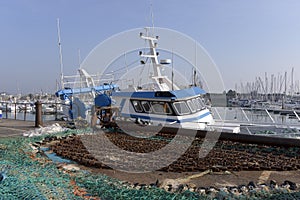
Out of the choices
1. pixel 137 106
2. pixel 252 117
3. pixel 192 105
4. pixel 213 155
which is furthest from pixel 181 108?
pixel 213 155

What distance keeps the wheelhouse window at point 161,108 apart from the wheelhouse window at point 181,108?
0.30m

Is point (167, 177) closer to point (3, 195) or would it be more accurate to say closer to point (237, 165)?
point (237, 165)

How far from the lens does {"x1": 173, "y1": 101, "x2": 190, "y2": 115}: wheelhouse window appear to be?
11.3m

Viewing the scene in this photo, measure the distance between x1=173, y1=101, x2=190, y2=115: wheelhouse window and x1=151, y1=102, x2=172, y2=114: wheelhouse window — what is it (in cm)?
30

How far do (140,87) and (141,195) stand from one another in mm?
9955

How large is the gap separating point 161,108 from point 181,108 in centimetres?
84

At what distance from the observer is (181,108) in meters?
11.4

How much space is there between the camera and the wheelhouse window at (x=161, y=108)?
11409 mm

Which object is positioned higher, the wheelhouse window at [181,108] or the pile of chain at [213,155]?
the wheelhouse window at [181,108]

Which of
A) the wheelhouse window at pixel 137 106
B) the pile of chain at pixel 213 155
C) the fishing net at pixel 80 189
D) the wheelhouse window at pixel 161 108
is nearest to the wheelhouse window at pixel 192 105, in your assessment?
the wheelhouse window at pixel 161 108

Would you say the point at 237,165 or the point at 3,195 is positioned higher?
the point at 3,195

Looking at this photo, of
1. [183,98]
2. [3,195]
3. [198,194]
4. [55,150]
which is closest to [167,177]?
[198,194]

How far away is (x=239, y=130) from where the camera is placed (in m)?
11.2

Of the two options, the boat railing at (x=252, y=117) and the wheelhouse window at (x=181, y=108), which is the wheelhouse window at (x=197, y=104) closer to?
the wheelhouse window at (x=181, y=108)
